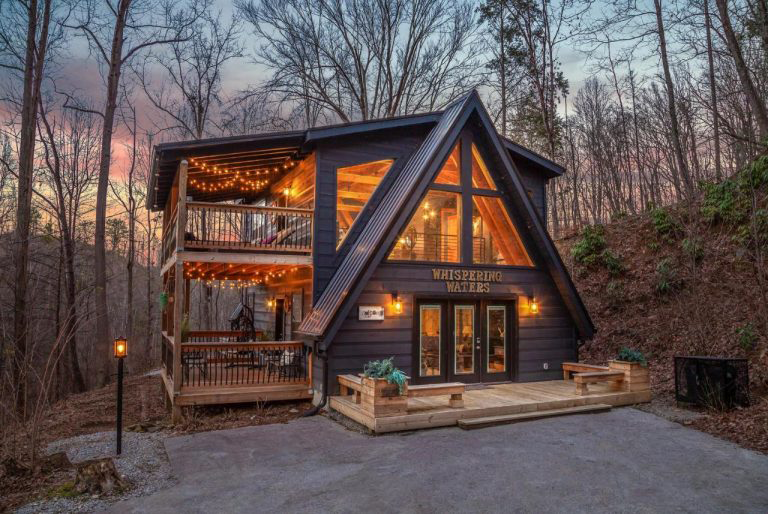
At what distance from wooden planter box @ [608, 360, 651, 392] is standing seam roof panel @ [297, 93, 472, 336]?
541cm

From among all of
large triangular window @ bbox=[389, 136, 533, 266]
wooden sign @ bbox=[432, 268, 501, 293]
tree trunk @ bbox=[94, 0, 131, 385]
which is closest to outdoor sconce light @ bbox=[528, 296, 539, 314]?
large triangular window @ bbox=[389, 136, 533, 266]

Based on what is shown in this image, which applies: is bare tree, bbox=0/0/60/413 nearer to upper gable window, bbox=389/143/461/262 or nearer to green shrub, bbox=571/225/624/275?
upper gable window, bbox=389/143/461/262

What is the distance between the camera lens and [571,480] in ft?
18.4

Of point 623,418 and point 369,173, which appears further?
point 369,173

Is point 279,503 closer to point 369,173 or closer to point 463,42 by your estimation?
point 369,173

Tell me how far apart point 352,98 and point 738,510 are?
1976 centimetres

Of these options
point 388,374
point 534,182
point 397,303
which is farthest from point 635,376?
point 534,182

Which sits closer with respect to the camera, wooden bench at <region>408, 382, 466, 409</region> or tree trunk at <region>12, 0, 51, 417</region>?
wooden bench at <region>408, 382, 466, 409</region>

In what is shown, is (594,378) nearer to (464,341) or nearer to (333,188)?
(464,341)

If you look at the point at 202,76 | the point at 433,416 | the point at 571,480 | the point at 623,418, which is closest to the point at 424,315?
the point at 433,416

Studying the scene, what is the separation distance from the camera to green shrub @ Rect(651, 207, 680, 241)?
47.6 ft

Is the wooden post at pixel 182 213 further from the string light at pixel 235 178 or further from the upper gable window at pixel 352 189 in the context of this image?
the upper gable window at pixel 352 189

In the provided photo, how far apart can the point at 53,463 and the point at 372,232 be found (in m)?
6.21

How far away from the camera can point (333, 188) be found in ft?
34.4
